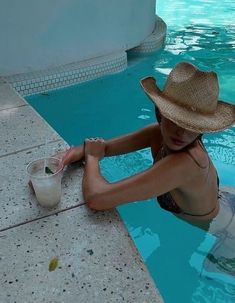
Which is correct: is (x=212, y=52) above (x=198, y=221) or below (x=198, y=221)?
below

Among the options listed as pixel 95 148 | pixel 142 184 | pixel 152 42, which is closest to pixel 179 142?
pixel 142 184

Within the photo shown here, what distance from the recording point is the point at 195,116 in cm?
152

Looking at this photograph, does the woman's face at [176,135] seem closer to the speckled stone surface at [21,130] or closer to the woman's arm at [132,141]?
the woman's arm at [132,141]

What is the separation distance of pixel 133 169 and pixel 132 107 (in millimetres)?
1129

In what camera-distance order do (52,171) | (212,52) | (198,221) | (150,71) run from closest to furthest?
(52,171), (198,221), (150,71), (212,52)

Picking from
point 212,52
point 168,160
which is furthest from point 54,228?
point 212,52

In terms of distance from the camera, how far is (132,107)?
Result: 4.39 m

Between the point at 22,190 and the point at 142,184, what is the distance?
550mm

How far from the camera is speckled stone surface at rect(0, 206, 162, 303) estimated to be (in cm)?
124

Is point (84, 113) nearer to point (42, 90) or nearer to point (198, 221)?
point (42, 90)

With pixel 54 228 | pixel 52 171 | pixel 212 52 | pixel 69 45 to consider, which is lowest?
pixel 212 52

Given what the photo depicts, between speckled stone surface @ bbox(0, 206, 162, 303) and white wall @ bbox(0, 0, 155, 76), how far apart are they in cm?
298

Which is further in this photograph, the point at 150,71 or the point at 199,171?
the point at 150,71

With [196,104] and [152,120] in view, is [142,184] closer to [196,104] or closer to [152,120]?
[196,104]
